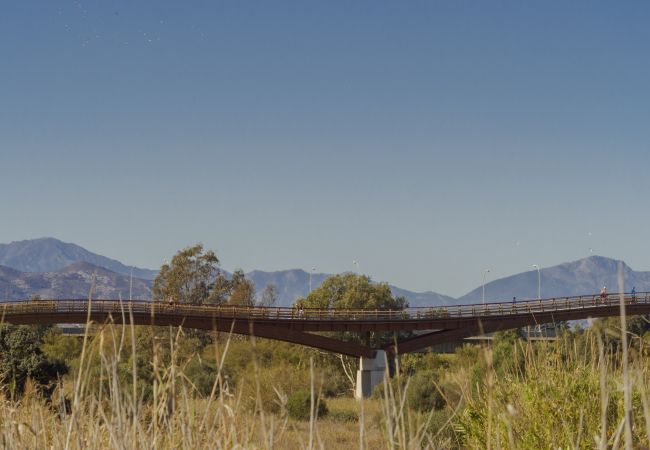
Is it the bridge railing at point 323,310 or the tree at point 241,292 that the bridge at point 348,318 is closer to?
the bridge railing at point 323,310

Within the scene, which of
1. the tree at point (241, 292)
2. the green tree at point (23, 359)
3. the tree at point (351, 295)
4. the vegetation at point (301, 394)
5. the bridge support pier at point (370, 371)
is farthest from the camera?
the tree at point (241, 292)

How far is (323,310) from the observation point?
70.1 meters

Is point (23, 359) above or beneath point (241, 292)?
beneath

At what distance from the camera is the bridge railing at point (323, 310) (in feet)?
186

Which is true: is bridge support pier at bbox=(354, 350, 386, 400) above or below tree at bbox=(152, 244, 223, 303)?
below

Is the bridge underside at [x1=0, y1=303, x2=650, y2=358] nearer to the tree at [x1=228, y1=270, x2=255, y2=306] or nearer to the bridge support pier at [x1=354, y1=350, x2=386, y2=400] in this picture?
the bridge support pier at [x1=354, y1=350, x2=386, y2=400]

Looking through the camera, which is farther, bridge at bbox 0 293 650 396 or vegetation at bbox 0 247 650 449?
bridge at bbox 0 293 650 396

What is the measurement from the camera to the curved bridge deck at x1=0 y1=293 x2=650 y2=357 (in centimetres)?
5716

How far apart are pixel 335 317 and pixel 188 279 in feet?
132

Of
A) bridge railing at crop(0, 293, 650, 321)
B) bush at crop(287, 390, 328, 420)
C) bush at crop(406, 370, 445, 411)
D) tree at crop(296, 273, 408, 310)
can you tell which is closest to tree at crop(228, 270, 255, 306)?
tree at crop(296, 273, 408, 310)

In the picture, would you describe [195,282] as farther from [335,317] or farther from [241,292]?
Result: [335,317]

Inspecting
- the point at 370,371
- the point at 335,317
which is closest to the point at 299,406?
the point at 370,371

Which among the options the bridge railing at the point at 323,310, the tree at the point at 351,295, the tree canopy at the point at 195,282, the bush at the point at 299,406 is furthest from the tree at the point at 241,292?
the bush at the point at 299,406

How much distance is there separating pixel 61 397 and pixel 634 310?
7788 cm
